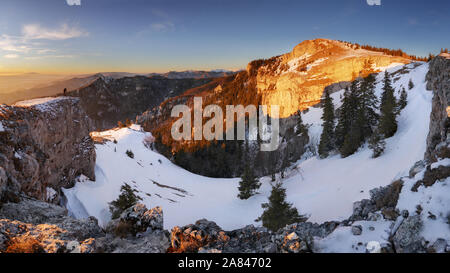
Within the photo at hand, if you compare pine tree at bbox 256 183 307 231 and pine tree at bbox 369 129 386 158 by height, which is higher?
pine tree at bbox 369 129 386 158

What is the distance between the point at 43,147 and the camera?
11.5 metres

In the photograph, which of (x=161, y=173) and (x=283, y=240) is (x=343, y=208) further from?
(x=161, y=173)

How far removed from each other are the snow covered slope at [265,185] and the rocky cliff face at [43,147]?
1739 mm

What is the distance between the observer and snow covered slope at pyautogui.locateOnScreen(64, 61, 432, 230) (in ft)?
53.8

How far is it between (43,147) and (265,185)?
28181mm

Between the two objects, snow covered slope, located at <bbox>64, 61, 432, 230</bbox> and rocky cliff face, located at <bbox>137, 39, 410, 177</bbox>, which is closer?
snow covered slope, located at <bbox>64, 61, 432, 230</bbox>

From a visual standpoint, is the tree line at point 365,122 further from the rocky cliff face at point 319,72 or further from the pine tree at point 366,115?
the rocky cliff face at point 319,72

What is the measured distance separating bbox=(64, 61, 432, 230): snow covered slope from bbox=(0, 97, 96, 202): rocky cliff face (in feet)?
5.70

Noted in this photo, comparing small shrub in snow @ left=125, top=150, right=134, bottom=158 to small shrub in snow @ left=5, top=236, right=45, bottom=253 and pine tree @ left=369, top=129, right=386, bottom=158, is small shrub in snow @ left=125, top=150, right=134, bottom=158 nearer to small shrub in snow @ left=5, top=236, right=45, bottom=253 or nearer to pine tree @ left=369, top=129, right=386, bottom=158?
small shrub in snow @ left=5, top=236, right=45, bottom=253

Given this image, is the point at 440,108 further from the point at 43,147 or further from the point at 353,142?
the point at 353,142

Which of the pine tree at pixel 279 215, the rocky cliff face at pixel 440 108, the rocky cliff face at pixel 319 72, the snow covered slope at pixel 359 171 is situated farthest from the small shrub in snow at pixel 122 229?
the rocky cliff face at pixel 319 72

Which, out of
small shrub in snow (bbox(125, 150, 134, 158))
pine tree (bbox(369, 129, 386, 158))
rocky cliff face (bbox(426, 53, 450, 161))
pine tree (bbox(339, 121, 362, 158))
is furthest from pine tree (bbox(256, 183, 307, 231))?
small shrub in snow (bbox(125, 150, 134, 158))

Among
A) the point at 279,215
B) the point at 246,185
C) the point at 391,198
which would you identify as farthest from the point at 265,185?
the point at 391,198
